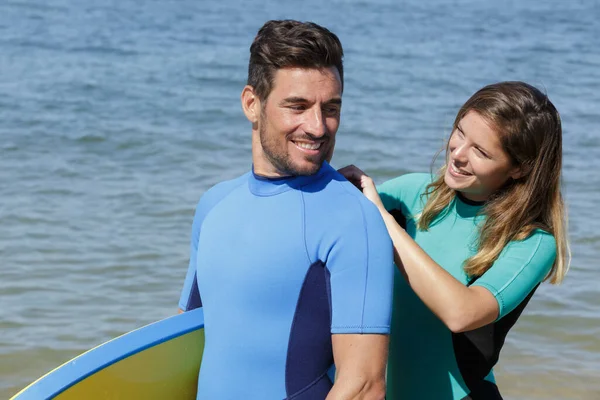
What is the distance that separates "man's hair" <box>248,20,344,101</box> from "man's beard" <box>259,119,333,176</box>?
11 centimetres

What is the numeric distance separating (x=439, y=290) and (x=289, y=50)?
776mm

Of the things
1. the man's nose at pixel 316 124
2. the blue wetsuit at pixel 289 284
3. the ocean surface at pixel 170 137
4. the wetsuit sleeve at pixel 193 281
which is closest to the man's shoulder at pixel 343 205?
the blue wetsuit at pixel 289 284

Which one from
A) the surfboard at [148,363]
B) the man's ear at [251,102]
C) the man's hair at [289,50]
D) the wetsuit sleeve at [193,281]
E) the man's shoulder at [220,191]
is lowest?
the surfboard at [148,363]

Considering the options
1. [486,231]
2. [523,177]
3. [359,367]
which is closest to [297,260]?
[359,367]

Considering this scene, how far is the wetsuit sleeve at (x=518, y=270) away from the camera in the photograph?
8.66ft

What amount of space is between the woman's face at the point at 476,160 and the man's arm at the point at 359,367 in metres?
0.71

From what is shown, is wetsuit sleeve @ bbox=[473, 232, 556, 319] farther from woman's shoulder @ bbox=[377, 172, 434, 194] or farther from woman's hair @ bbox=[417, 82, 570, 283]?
woman's shoulder @ bbox=[377, 172, 434, 194]

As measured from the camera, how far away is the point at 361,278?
7.40ft

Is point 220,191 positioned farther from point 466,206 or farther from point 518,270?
point 518,270

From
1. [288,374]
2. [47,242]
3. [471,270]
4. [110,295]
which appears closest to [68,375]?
[288,374]

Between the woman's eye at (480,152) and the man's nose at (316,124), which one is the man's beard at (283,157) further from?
the woman's eye at (480,152)

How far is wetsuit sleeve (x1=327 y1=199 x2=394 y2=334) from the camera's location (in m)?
2.25

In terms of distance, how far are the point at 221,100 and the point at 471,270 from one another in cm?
902

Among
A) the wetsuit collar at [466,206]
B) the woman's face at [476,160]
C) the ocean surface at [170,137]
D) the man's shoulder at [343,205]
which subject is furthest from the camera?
the ocean surface at [170,137]
